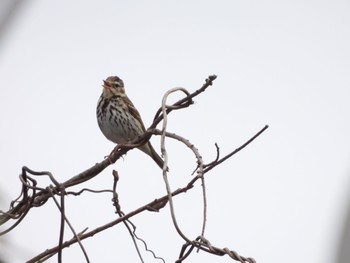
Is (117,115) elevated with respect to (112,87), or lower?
lower

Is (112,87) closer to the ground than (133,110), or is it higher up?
higher up

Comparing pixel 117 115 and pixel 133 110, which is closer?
pixel 117 115

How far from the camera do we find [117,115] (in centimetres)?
658

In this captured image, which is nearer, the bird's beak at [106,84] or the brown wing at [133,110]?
the bird's beak at [106,84]

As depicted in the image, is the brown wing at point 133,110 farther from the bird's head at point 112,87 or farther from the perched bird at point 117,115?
the bird's head at point 112,87

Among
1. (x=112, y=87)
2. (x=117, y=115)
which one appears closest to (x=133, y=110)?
(x=117, y=115)

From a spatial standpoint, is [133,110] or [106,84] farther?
[133,110]

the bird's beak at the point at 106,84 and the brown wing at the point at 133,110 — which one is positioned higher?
the bird's beak at the point at 106,84

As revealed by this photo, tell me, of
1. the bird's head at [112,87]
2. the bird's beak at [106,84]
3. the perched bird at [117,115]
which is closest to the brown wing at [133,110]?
the perched bird at [117,115]

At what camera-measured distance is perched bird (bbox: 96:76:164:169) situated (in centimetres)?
654

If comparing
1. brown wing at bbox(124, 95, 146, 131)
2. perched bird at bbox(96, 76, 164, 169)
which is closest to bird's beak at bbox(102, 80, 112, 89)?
perched bird at bbox(96, 76, 164, 169)

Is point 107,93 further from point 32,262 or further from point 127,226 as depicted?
point 32,262

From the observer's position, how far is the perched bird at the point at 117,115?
654 cm

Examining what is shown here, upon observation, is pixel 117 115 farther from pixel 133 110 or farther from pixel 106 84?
pixel 106 84
